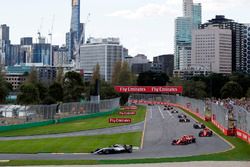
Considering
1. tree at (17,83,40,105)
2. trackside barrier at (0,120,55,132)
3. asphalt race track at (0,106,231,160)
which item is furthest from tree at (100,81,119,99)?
asphalt race track at (0,106,231,160)

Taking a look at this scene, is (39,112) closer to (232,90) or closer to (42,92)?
(42,92)

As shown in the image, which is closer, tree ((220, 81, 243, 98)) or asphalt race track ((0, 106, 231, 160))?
asphalt race track ((0, 106, 231, 160))

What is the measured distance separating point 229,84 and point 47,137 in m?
127

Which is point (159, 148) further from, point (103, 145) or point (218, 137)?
point (218, 137)

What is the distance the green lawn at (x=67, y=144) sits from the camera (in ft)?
174

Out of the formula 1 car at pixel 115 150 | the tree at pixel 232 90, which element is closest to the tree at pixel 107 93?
the tree at pixel 232 90

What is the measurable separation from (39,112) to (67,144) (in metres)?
30.1

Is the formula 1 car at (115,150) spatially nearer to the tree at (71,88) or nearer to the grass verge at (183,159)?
the grass verge at (183,159)

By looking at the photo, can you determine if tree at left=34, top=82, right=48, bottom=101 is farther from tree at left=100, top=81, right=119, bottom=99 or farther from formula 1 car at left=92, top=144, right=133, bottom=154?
formula 1 car at left=92, top=144, right=133, bottom=154

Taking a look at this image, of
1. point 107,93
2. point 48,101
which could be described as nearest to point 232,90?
point 107,93

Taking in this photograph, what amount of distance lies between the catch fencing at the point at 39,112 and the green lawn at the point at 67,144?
18995mm

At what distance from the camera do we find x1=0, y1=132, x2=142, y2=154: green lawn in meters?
52.9

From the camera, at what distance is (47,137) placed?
67.8 metres

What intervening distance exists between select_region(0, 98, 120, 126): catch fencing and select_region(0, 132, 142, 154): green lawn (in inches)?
748
